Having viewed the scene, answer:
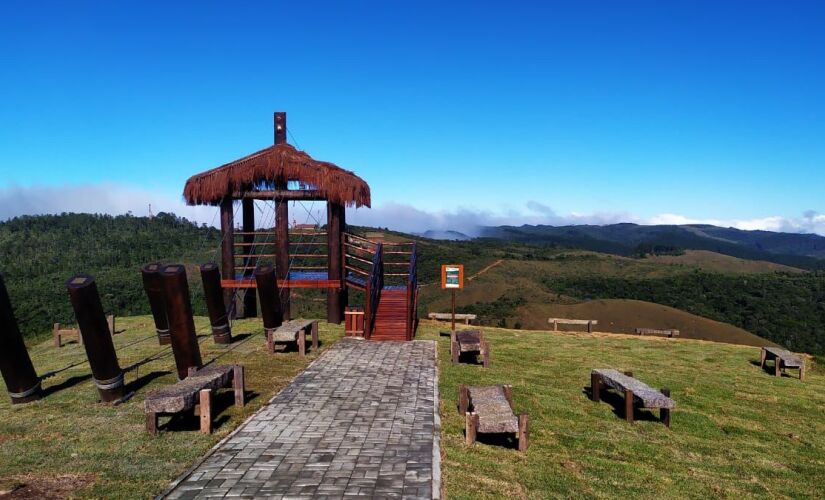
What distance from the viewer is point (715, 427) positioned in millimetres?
10742

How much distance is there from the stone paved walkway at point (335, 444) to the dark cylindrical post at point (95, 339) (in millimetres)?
3057

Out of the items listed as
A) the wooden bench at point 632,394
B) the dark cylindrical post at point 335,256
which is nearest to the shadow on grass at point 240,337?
the dark cylindrical post at point 335,256

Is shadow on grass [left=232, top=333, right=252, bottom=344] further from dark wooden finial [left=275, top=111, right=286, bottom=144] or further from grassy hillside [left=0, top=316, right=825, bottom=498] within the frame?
dark wooden finial [left=275, top=111, right=286, bottom=144]

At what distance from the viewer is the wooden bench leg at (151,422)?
8.79 metres

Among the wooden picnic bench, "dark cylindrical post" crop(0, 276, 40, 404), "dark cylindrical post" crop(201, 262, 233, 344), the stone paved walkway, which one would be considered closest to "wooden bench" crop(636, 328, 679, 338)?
the stone paved walkway

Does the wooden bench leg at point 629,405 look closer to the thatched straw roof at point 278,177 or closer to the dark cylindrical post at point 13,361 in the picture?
the dark cylindrical post at point 13,361

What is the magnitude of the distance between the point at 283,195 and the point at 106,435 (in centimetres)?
1274

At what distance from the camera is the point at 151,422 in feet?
28.9

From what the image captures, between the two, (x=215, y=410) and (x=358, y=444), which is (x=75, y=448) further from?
(x=358, y=444)

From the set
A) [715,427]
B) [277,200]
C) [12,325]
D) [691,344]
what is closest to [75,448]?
[12,325]

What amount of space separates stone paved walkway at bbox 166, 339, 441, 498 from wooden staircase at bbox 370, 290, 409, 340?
468 cm

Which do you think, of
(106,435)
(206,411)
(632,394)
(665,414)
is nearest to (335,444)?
(206,411)

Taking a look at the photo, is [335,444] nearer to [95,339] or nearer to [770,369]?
[95,339]

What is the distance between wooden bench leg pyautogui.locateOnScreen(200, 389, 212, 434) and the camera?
8812mm
